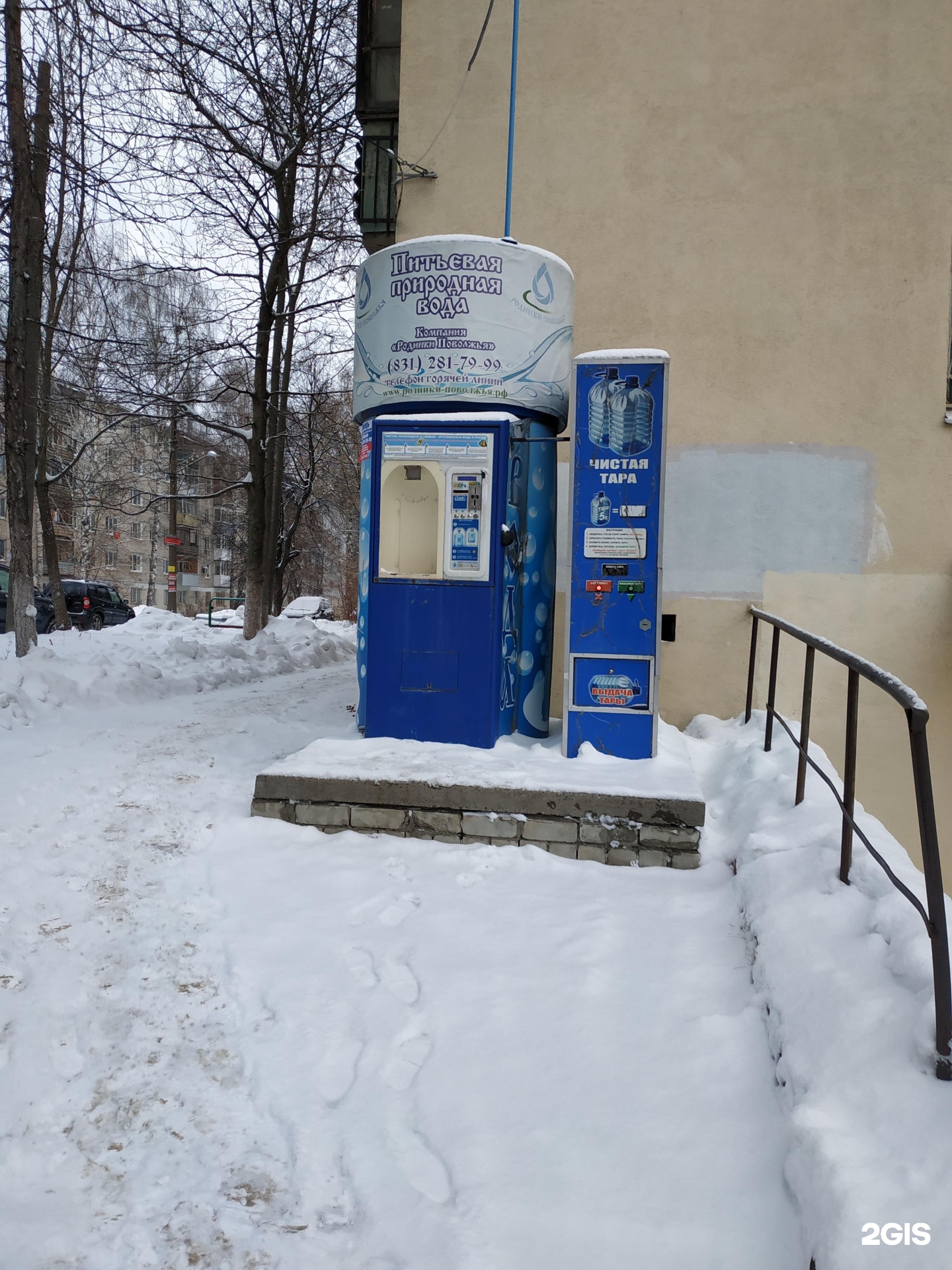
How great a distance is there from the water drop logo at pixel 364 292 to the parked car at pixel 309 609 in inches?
836

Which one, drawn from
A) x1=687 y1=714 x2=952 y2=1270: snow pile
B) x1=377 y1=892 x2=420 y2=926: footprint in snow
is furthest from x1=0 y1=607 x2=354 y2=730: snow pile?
x1=687 y1=714 x2=952 y2=1270: snow pile

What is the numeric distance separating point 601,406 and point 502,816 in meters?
2.31

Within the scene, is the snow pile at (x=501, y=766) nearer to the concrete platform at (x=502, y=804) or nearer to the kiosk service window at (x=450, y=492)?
the concrete platform at (x=502, y=804)

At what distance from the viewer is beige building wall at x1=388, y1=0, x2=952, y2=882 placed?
6352mm

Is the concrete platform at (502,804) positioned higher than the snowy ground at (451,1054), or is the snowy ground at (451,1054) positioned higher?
the concrete platform at (502,804)

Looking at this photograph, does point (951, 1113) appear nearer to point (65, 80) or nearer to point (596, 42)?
point (596, 42)

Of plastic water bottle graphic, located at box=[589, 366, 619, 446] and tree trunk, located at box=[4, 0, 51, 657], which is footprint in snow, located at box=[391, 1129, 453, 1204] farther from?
tree trunk, located at box=[4, 0, 51, 657]

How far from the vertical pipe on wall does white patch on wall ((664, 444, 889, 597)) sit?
7.00 feet

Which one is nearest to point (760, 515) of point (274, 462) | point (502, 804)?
point (502, 804)

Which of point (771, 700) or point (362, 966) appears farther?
point (771, 700)

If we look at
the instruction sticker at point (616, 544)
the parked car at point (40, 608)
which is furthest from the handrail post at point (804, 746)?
the parked car at point (40, 608)

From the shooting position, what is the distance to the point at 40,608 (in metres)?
17.9

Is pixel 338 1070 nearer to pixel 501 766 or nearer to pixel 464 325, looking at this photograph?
pixel 501 766

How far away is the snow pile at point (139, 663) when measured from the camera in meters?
7.12
